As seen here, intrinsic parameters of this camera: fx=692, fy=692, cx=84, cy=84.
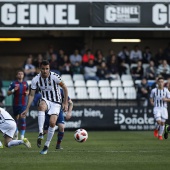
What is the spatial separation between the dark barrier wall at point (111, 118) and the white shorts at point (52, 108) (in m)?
11.9

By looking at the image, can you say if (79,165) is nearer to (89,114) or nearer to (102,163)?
(102,163)

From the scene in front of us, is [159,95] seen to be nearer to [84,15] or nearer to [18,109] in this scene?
[18,109]

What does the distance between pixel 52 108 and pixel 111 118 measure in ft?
40.5

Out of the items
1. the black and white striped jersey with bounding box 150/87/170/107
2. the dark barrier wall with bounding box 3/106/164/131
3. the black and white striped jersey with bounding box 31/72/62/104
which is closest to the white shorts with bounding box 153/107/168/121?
the black and white striped jersey with bounding box 150/87/170/107

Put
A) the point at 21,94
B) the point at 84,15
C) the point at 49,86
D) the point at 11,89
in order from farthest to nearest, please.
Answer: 1. the point at 84,15
2. the point at 21,94
3. the point at 11,89
4. the point at 49,86

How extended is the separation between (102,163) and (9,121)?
3.03m

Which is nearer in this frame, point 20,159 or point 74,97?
point 20,159

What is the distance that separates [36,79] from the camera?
15562 mm

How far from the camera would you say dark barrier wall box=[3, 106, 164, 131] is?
1080 inches

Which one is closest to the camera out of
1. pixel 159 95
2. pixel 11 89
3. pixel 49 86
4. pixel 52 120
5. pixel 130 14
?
pixel 52 120

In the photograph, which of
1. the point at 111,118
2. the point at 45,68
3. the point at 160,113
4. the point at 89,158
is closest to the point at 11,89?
the point at 160,113

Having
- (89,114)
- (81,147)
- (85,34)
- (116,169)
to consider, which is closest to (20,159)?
(116,169)

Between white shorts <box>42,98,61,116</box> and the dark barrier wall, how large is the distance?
11.9 m

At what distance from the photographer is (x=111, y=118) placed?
27.5 m
